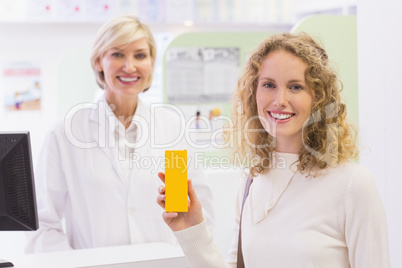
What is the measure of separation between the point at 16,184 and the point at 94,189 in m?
0.51

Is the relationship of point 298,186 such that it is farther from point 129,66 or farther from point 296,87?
point 129,66

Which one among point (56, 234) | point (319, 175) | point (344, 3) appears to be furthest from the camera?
point (344, 3)

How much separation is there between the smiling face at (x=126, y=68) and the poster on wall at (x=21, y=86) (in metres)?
2.77

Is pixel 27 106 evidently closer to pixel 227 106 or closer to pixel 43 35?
pixel 43 35

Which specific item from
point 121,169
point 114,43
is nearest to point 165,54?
point 114,43

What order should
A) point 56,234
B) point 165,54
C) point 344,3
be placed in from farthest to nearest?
point 344,3 < point 165,54 < point 56,234

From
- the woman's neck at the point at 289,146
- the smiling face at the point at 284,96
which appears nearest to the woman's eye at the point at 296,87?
the smiling face at the point at 284,96

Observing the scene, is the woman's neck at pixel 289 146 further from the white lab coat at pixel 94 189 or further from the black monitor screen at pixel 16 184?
the black monitor screen at pixel 16 184

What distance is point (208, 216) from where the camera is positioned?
2.36m

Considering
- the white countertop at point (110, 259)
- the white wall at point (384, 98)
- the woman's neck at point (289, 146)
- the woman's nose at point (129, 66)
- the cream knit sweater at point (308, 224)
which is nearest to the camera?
the cream knit sweater at point (308, 224)

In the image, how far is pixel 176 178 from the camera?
Answer: 5.14ft

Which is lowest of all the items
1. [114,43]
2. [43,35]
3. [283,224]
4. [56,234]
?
[56,234]

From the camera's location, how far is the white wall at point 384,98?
2244mm

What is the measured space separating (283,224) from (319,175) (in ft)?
0.60
